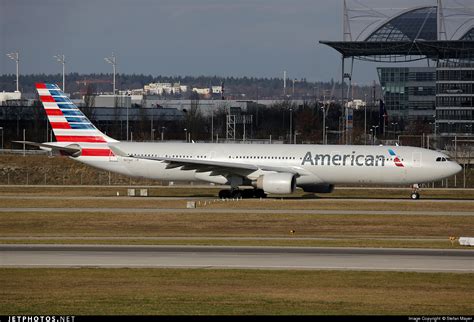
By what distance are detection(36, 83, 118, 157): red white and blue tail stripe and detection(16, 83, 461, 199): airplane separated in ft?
0.22

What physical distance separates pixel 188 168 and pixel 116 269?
31.0m

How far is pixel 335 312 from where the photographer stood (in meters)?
22.2

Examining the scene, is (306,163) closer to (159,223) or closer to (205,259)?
(159,223)

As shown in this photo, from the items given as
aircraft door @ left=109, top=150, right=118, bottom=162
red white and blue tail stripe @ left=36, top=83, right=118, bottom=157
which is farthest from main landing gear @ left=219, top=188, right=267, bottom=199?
red white and blue tail stripe @ left=36, top=83, right=118, bottom=157

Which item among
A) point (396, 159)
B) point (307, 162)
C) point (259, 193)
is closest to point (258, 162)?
point (259, 193)

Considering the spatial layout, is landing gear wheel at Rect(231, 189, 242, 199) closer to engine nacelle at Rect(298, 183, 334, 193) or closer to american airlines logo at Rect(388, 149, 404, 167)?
engine nacelle at Rect(298, 183, 334, 193)

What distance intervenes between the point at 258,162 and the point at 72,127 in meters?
12.9

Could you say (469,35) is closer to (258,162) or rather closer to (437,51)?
(437,51)

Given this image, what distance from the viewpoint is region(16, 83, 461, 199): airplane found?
191 feet

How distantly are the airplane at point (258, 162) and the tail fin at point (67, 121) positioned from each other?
67mm

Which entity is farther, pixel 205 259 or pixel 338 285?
pixel 205 259

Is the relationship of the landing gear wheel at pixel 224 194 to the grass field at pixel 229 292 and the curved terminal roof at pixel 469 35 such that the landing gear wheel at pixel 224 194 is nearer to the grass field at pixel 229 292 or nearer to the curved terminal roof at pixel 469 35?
the grass field at pixel 229 292

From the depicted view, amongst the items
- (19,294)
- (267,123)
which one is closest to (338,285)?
(19,294)

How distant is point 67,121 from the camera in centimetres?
6266
